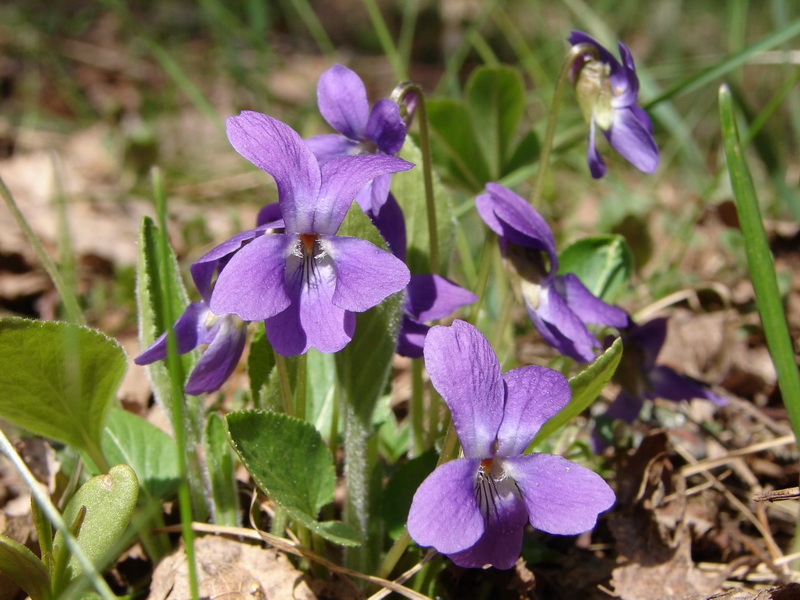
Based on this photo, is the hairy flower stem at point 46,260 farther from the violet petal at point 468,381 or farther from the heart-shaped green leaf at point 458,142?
the heart-shaped green leaf at point 458,142

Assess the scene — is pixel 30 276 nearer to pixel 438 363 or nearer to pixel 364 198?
pixel 364 198

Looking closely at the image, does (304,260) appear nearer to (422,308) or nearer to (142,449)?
(422,308)

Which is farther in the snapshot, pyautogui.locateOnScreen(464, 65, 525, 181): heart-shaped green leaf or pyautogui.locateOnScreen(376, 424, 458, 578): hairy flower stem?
pyautogui.locateOnScreen(464, 65, 525, 181): heart-shaped green leaf

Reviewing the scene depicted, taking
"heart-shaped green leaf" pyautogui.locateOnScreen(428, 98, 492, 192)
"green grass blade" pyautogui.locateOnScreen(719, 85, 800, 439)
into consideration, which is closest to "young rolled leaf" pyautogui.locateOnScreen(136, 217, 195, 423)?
"green grass blade" pyautogui.locateOnScreen(719, 85, 800, 439)

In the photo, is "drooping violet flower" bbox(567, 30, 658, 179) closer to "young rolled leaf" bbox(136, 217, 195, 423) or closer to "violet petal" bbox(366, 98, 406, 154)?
"violet petal" bbox(366, 98, 406, 154)

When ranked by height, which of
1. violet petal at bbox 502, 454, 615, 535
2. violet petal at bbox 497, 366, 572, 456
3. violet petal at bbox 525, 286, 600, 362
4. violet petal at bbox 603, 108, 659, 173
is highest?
violet petal at bbox 603, 108, 659, 173

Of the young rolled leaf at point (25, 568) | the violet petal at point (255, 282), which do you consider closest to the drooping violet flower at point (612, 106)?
the violet petal at point (255, 282)

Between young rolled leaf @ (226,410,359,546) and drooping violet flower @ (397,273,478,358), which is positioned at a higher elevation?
drooping violet flower @ (397,273,478,358)
